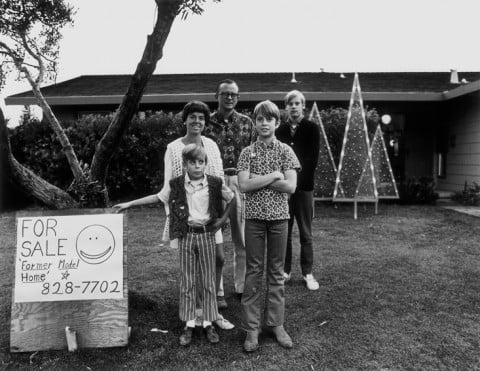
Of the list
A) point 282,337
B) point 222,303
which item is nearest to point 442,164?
point 222,303

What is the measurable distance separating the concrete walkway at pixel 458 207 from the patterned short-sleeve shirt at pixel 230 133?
5662 mm

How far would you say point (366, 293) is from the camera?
3.67 m

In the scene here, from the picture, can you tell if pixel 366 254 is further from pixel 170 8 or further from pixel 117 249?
pixel 170 8

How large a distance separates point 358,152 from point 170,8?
5613 mm

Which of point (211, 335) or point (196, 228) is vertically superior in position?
point (196, 228)

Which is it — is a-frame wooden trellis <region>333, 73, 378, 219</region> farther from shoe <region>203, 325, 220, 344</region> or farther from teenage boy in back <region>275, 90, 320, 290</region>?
shoe <region>203, 325, 220, 344</region>

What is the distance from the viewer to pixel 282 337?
2.73 m

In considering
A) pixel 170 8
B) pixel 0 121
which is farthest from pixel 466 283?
pixel 0 121

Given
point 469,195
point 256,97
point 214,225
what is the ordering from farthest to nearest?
1. point 256,97
2. point 469,195
3. point 214,225

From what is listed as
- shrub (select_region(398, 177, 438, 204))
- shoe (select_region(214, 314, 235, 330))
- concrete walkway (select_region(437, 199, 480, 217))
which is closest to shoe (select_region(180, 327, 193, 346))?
shoe (select_region(214, 314, 235, 330))

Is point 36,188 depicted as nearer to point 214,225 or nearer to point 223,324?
point 214,225

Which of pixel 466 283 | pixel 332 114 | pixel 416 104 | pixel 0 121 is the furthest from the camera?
pixel 416 104

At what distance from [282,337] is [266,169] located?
1.11 m

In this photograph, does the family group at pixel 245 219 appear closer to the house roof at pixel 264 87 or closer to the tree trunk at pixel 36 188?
the tree trunk at pixel 36 188
